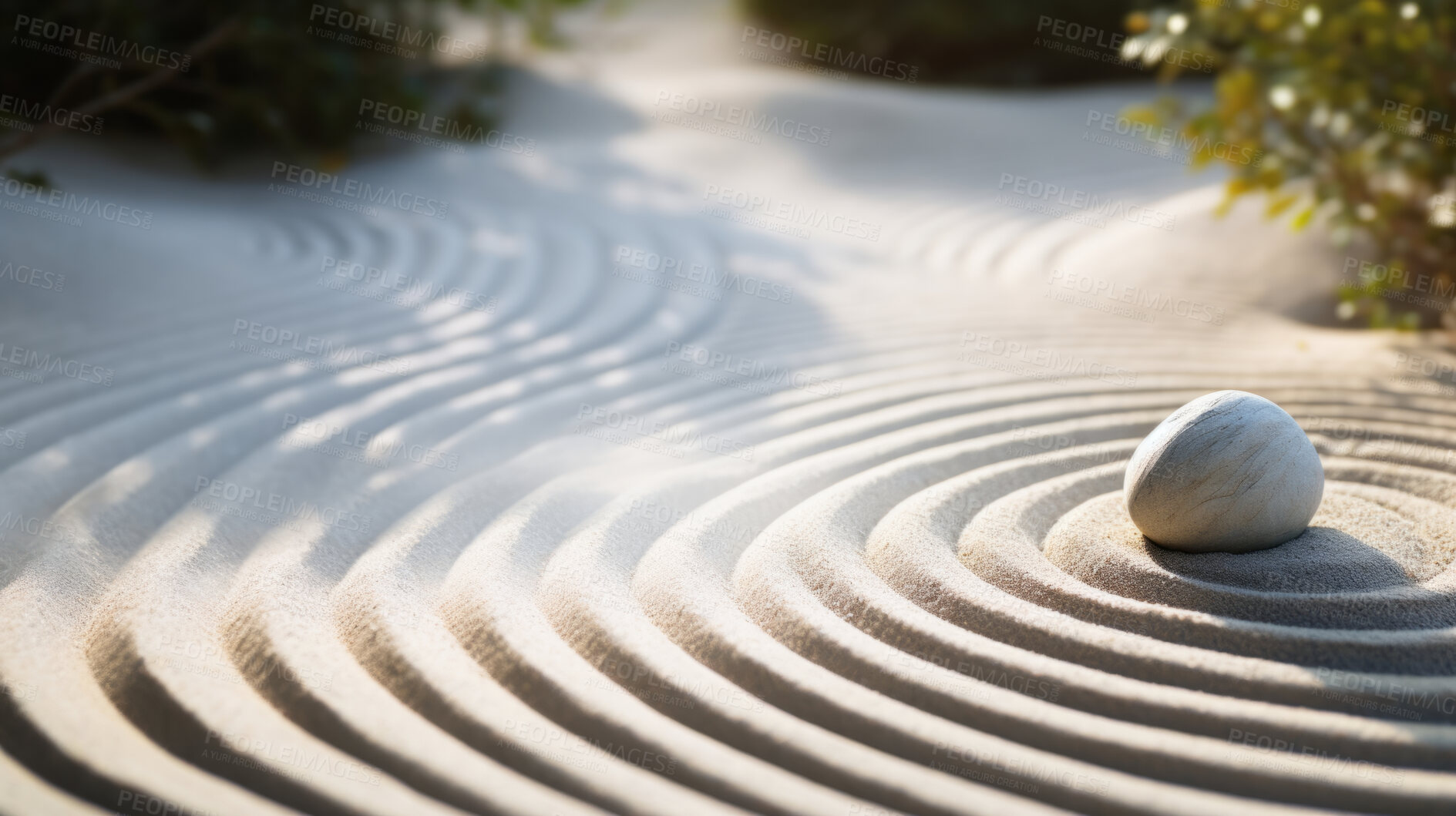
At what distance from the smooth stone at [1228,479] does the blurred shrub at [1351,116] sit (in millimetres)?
1564

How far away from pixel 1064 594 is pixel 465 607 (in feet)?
3.53

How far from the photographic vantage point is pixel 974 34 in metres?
10.3

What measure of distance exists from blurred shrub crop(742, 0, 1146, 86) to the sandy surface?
20.0ft

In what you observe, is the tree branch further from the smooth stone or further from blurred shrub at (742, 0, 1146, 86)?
blurred shrub at (742, 0, 1146, 86)

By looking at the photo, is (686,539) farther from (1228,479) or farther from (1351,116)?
(1351,116)

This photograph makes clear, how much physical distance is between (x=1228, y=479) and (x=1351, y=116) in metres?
1.94

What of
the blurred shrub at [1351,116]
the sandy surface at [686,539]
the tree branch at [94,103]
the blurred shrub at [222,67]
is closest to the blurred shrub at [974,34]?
the blurred shrub at [222,67]

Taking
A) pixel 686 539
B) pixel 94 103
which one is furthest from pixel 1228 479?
pixel 94 103

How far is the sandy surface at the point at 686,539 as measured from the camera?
1542mm

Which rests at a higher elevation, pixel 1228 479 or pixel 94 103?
pixel 94 103

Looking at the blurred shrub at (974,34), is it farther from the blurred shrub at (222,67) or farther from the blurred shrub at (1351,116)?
the blurred shrub at (1351,116)

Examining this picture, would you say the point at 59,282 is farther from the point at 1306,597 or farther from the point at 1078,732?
the point at 1306,597

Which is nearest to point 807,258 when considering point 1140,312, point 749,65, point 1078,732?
point 1140,312

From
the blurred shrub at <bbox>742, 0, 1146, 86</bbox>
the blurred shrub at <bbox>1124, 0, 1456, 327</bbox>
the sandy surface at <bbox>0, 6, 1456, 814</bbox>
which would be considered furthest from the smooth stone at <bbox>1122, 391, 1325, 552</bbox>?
the blurred shrub at <bbox>742, 0, 1146, 86</bbox>
